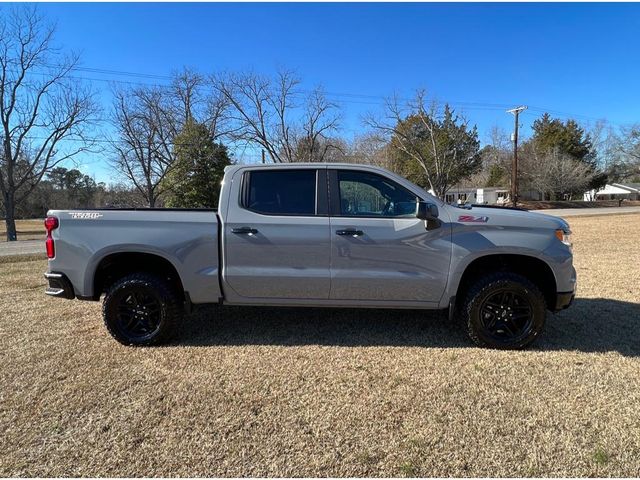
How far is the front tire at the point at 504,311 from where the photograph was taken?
381 cm

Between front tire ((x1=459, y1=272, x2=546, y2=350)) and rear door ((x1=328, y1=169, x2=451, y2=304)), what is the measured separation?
0.37m

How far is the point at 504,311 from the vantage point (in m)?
3.92

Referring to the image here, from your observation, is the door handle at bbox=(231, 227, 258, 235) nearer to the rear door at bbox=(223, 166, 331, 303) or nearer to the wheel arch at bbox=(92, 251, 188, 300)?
the rear door at bbox=(223, 166, 331, 303)

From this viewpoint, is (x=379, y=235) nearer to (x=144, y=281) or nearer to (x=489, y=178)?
(x=144, y=281)

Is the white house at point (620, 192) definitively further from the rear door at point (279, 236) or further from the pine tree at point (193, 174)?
the rear door at point (279, 236)

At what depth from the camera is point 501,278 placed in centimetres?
385

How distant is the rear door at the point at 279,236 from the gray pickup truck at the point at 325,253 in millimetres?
10

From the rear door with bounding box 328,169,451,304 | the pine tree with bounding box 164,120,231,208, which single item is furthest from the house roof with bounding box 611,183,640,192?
the rear door with bounding box 328,169,451,304

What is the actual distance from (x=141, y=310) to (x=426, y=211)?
300cm

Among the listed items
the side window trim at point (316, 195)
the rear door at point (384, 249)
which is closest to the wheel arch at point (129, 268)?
the side window trim at point (316, 195)

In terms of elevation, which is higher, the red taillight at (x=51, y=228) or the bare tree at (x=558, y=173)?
the bare tree at (x=558, y=173)

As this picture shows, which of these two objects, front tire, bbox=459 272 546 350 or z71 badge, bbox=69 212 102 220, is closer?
front tire, bbox=459 272 546 350

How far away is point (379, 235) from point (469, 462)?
2.00 metres

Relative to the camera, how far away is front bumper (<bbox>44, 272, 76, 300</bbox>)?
157 inches
